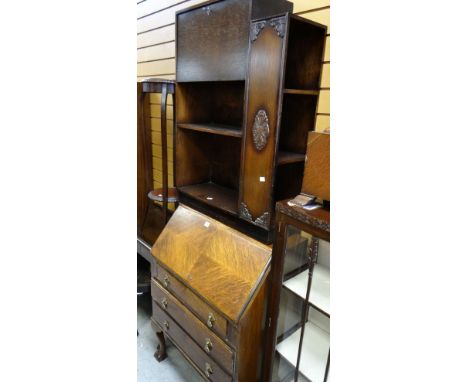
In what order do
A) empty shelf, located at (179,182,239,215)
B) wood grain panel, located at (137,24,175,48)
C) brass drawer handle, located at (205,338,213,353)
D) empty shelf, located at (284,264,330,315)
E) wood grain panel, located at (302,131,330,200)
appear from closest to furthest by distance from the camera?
wood grain panel, located at (302,131,330,200) < empty shelf, located at (284,264,330,315) < brass drawer handle, located at (205,338,213,353) < empty shelf, located at (179,182,239,215) < wood grain panel, located at (137,24,175,48)

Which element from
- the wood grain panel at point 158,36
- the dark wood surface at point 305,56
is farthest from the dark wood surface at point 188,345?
the wood grain panel at point 158,36

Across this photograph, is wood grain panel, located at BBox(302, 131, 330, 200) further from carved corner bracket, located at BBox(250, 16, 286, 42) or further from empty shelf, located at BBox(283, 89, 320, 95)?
carved corner bracket, located at BBox(250, 16, 286, 42)

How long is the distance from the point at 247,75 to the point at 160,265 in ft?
3.93

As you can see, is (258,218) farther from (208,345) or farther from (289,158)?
(208,345)

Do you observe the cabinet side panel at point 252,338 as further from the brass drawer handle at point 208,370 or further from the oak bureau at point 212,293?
the brass drawer handle at point 208,370

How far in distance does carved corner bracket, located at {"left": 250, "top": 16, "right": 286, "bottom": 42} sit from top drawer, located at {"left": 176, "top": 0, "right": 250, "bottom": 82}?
17 centimetres

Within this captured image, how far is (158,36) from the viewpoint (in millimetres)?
2654

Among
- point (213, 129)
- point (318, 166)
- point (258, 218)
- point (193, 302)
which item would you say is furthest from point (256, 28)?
point (193, 302)

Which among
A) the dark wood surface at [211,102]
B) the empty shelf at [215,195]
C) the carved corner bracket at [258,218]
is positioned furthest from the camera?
the dark wood surface at [211,102]

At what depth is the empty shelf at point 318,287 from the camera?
111cm

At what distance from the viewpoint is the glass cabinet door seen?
1.12 metres

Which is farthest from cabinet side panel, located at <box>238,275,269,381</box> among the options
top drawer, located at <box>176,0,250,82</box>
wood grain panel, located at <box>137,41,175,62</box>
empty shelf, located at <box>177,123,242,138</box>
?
wood grain panel, located at <box>137,41,175,62</box>

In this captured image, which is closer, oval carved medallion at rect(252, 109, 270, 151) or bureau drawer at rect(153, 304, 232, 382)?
oval carved medallion at rect(252, 109, 270, 151)
